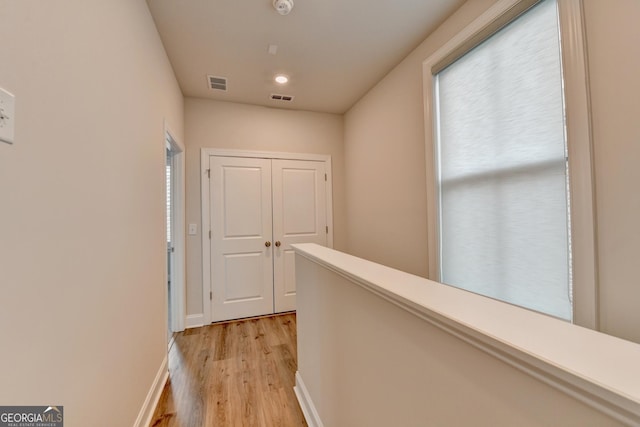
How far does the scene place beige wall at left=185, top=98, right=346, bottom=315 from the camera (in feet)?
10.1

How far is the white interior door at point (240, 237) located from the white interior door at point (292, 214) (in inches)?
4.1


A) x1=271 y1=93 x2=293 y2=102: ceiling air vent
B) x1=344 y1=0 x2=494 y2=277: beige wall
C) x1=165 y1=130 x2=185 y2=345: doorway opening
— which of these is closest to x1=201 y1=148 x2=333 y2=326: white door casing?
x1=165 y1=130 x2=185 y2=345: doorway opening

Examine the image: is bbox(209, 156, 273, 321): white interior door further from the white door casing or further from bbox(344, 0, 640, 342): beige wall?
bbox(344, 0, 640, 342): beige wall

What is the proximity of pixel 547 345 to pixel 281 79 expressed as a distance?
114 inches

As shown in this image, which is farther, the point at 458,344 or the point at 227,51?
the point at 227,51

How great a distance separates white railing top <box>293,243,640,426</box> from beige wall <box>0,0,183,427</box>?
41.5 inches

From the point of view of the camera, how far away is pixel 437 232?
203 cm

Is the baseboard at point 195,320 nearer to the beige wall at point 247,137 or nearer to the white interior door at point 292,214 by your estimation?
the beige wall at point 247,137

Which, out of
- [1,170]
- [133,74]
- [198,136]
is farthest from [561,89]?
[198,136]

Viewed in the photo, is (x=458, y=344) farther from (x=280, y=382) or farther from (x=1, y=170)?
(x=280, y=382)

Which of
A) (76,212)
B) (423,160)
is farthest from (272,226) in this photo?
(76,212)

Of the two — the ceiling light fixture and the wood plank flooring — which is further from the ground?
the ceiling light fixture

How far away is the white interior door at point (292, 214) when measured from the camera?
3402 millimetres

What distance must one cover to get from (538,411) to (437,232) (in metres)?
1.70
